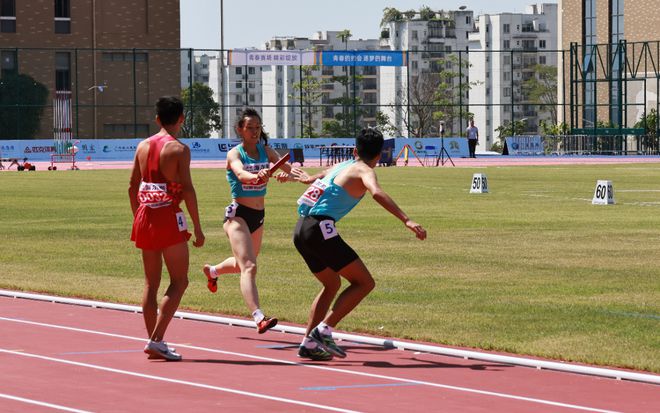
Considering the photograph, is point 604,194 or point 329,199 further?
point 604,194

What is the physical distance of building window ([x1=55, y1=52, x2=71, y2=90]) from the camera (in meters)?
98.8

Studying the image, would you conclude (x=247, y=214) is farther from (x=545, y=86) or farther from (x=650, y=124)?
(x=545, y=86)

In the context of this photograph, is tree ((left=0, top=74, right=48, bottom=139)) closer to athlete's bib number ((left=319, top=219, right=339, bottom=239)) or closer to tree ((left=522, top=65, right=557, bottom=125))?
athlete's bib number ((left=319, top=219, right=339, bottom=239))

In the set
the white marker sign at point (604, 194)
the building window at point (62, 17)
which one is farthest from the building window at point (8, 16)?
the white marker sign at point (604, 194)

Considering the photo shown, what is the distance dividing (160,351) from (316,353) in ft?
4.00

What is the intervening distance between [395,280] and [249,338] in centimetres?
540

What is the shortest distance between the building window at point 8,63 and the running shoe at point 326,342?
271ft

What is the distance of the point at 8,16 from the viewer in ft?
330

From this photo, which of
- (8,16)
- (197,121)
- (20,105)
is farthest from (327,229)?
(8,16)

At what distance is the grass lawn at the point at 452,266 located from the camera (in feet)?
46.2

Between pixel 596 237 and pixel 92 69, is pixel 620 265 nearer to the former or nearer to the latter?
pixel 596 237

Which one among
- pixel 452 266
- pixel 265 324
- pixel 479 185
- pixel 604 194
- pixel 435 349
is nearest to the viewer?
pixel 435 349

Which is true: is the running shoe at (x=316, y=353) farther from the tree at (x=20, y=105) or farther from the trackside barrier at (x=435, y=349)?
the tree at (x=20, y=105)

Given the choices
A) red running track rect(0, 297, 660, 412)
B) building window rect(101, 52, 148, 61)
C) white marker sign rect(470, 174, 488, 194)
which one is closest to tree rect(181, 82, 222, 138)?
building window rect(101, 52, 148, 61)
